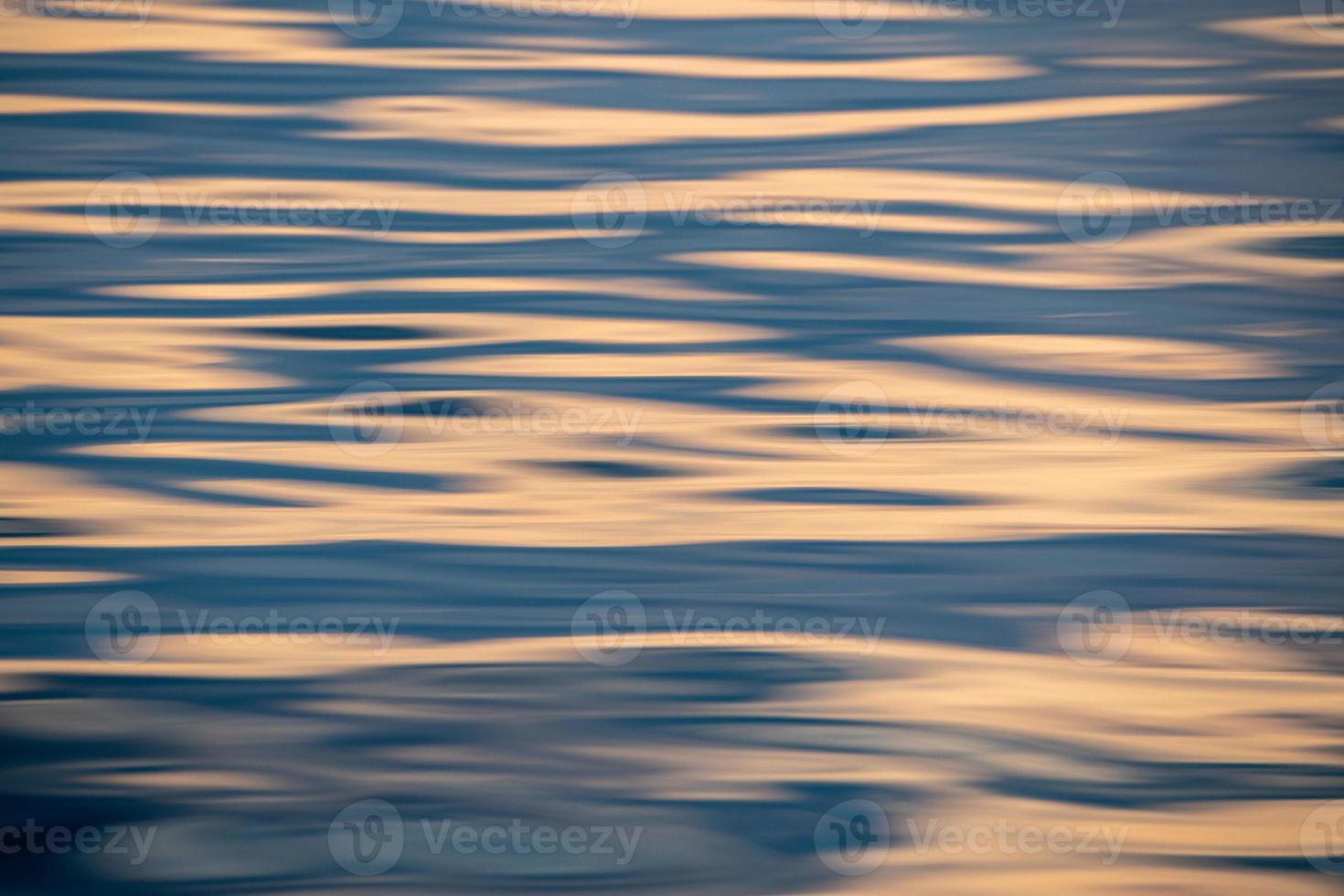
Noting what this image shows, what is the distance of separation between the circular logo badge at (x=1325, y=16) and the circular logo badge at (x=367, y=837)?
1.69 m

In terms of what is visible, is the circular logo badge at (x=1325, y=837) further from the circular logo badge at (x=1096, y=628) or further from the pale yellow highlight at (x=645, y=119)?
the pale yellow highlight at (x=645, y=119)

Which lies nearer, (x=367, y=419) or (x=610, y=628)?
(x=610, y=628)

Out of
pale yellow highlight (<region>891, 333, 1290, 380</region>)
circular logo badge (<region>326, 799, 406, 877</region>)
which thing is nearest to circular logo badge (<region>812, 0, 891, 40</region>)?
pale yellow highlight (<region>891, 333, 1290, 380</region>)

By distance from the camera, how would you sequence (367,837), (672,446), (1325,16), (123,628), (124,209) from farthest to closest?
(1325,16)
(124,209)
(672,446)
(123,628)
(367,837)

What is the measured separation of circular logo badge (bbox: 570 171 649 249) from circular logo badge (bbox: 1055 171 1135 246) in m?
0.58

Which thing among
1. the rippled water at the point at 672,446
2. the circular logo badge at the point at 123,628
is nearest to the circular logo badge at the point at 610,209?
the rippled water at the point at 672,446

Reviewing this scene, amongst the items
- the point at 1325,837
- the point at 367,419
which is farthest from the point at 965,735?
the point at 367,419

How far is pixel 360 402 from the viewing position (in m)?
1.63

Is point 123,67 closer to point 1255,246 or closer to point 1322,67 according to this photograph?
point 1255,246

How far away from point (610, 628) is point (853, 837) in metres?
0.34

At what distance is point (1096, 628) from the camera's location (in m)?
1.41

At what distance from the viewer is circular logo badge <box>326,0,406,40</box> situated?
1.94 meters

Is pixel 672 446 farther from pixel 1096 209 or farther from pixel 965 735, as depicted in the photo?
pixel 1096 209

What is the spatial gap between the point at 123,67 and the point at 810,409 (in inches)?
44.3
